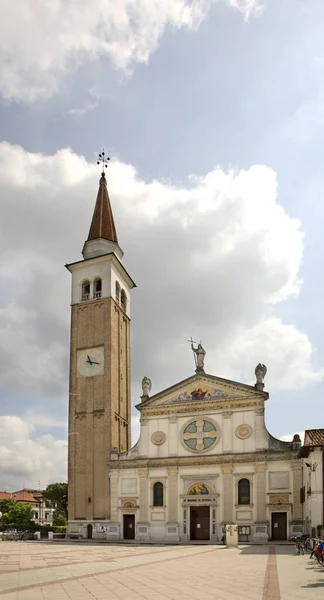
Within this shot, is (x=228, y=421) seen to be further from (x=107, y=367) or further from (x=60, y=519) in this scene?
(x=60, y=519)

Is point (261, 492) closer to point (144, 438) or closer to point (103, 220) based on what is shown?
point (144, 438)

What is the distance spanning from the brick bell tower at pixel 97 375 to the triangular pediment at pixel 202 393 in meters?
3.92

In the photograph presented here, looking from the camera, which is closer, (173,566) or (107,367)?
(173,566)

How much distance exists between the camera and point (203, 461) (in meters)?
47.1

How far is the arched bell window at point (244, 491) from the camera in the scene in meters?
Result: 45.5

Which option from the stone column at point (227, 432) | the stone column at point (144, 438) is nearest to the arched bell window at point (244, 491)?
the stone column at point (227, 432)

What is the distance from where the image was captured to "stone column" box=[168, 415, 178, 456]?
48.7 m

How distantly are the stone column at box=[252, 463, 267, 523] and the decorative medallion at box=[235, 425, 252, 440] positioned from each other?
239 cm

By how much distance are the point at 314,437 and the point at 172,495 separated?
15473mm

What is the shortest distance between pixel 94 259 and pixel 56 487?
4583 centimetres

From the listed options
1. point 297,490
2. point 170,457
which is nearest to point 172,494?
point 170,457

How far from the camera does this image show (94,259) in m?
56.3

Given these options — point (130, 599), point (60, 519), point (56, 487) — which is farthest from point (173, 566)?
point (60, 519)

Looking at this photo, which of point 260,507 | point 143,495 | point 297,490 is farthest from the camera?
point 143,495
